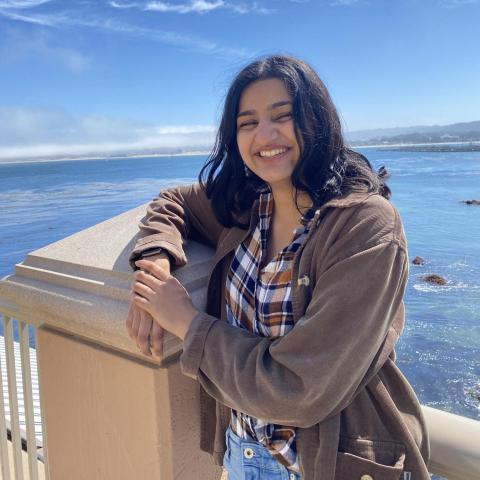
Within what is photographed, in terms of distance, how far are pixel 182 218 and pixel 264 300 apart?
66 centimetres

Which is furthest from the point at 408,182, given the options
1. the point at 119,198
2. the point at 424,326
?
the point at 424,326

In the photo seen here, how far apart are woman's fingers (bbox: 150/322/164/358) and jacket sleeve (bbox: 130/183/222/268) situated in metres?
0.37

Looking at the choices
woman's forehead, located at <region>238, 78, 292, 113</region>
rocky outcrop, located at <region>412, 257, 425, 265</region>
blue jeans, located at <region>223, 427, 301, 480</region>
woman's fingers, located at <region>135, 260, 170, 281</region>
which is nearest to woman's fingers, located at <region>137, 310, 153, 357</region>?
woman's fingers, located at <region>135, 260, 170, 281</region>

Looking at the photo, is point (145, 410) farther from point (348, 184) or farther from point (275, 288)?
point (348, 184)

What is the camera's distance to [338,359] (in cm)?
111

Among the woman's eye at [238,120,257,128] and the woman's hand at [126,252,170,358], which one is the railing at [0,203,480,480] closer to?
the woman's hand at [126,252,170,358]

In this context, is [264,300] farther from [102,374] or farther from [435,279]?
[435,279]

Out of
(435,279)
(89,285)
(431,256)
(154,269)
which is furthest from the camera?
(431,256)

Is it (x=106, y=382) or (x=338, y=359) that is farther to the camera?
(x=106, y=382)

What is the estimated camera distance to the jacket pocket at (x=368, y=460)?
A: 1.19 metres

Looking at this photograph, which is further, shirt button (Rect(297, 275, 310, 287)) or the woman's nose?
the woman's nose

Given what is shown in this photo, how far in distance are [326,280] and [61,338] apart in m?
1.07

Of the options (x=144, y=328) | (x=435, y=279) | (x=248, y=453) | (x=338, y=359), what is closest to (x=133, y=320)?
(x=144, y=328)

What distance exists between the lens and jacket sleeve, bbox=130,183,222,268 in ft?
5.89
